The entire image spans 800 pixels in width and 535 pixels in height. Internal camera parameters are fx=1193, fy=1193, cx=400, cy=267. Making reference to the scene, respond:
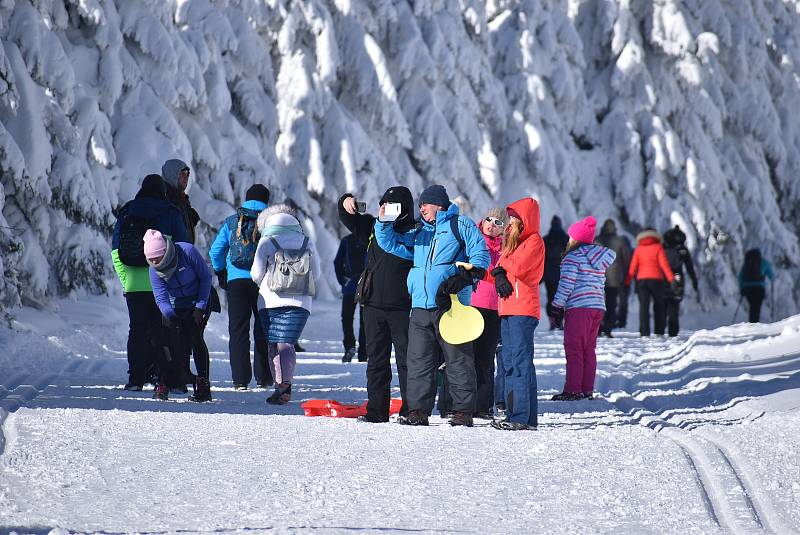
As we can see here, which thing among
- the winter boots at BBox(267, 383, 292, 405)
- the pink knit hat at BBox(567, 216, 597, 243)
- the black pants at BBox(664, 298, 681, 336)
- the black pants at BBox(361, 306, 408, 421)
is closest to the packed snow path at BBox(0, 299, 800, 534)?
the winter boots at BBox(267, 383, 292, 405)

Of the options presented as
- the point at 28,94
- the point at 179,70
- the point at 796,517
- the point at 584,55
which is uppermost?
the point at 584,55

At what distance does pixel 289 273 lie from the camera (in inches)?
356

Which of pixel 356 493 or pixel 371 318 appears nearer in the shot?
pixel 356 493

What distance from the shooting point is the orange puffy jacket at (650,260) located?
1856 cm

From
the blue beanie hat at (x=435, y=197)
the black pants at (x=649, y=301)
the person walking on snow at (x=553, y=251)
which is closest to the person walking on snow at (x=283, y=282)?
the blue beanie hat at (x=435, y=197)

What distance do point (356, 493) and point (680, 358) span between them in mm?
9536

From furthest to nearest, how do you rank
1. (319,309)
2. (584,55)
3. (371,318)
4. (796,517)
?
(584,55) → (319,309) → (371,318) → (796,517)

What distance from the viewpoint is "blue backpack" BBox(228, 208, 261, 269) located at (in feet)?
32.1

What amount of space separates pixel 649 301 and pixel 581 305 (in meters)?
9.55

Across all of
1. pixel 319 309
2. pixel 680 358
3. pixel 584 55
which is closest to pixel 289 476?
pixel 680 358

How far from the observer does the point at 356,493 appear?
504 cm

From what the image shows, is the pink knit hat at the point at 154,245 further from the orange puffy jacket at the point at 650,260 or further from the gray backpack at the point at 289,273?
the orange puffy jacket at the point at 650,260

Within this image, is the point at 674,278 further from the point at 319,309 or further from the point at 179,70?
the point at 179,70

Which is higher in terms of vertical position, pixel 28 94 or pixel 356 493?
pixel 28 94
